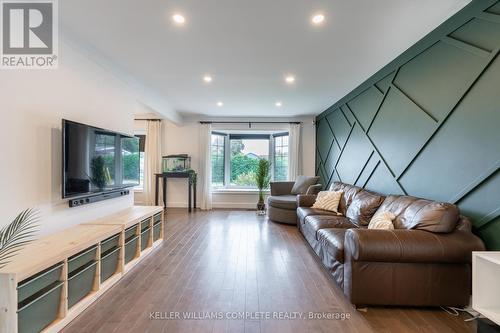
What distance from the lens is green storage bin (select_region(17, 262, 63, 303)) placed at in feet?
4.75

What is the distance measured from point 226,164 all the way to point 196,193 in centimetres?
116

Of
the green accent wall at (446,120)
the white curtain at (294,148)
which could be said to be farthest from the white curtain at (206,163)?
the green accent wall at (446,120)

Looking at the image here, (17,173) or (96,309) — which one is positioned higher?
(17,173)

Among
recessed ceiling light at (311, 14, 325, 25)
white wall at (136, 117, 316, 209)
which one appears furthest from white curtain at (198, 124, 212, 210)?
recessed ceiling light at (311, 14, 325, 25)

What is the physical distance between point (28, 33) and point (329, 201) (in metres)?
4.08

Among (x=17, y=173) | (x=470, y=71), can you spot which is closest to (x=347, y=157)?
(x=470, y=71)

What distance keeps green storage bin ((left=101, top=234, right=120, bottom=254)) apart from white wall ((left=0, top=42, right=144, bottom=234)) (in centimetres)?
52

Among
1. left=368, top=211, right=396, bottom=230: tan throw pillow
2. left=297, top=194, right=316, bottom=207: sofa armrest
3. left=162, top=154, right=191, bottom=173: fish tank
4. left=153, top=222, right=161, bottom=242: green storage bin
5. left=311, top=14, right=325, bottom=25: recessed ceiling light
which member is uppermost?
left=311, top=14, right=325, bottom=25: recessed ceiling light

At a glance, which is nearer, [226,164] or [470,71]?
[470,71]

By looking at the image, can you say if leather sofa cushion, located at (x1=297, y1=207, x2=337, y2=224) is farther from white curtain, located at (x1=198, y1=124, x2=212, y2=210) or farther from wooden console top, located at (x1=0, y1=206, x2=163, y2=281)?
white curtain, located at (x1=198, y1=124, x2=212, y2=210)

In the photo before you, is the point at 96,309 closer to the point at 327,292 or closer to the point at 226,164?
the point at 327,292

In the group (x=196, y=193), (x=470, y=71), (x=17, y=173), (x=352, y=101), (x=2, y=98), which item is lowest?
(x=196, y=193)

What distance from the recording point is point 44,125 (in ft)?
7.20

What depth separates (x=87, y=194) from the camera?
8.59ft
